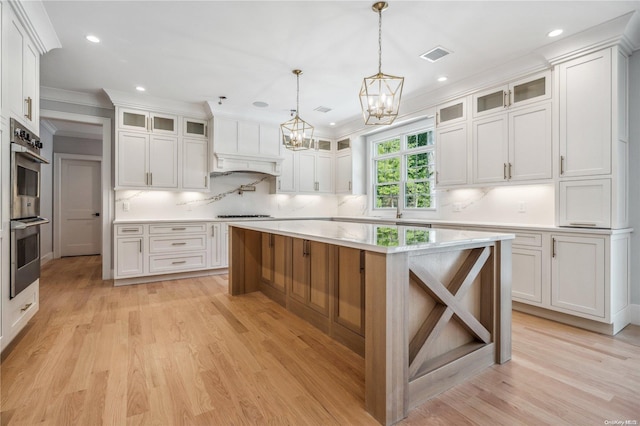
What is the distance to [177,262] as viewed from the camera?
470cm

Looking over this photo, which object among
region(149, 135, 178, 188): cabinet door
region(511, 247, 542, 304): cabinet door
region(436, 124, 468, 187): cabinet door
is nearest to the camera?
region(511, 247, 542, 304): cabinet door

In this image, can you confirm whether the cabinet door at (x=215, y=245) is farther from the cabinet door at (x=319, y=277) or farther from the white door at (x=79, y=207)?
the white door at (x=79, y=207)

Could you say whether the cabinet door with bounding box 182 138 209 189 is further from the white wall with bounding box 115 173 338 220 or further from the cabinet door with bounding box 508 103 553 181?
the cabinet door with bounding box 508 103 553 181

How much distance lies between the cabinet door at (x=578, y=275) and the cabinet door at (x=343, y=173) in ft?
12.2

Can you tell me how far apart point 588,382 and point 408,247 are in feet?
5.05

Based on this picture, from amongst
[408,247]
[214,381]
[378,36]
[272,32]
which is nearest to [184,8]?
[272,32]

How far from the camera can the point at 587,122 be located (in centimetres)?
292

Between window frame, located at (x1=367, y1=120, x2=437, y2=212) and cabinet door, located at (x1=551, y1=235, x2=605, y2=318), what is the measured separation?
1792 mm

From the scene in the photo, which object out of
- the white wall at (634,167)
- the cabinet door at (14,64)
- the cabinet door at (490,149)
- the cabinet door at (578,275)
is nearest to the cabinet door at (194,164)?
the cabinet door at (14,64)

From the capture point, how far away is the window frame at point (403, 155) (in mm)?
4957

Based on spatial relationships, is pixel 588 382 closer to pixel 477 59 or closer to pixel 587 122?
pixel 587 122

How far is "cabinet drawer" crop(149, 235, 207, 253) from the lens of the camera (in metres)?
4.56

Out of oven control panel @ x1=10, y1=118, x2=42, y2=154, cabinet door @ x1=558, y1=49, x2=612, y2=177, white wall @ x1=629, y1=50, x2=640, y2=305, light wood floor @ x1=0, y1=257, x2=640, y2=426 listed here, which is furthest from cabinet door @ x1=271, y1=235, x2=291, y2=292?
white wall @ x1=629, y1=50, x2=640, y2=305

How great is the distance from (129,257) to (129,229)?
391 mm
